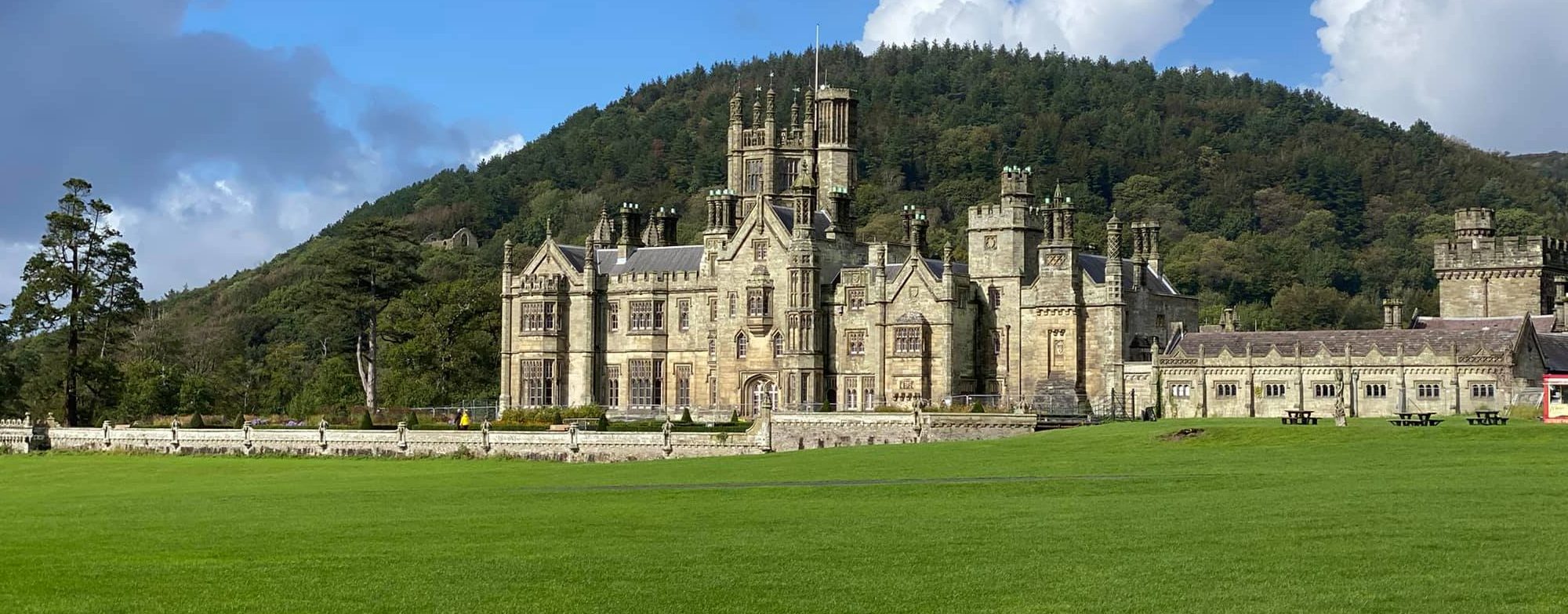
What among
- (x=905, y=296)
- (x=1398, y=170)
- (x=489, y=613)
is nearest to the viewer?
(x=489, y=613)

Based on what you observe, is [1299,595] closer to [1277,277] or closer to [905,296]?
[905,296]

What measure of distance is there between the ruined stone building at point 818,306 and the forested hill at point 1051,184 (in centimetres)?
1287

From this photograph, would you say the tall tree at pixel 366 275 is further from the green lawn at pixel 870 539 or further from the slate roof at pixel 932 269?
the green lawn at pixel 870 539

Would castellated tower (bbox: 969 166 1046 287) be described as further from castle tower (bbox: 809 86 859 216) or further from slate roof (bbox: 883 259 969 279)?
castle tower (bbox: 809 86 859 216)

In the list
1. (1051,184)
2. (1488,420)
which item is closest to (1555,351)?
(1488,420)

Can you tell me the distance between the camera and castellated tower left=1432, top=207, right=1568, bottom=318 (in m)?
77.6

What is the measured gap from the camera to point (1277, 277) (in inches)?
5148

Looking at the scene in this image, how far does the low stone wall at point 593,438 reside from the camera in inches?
2443

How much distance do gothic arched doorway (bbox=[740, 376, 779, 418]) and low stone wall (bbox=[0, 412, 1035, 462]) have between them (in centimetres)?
1194

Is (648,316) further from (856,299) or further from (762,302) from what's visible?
(856,299)

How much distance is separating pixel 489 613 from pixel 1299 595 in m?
8.25

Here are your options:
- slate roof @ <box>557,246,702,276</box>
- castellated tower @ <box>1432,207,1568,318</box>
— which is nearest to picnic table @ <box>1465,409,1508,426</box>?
castellated tower @ <box>1432,207,1568,318</box>

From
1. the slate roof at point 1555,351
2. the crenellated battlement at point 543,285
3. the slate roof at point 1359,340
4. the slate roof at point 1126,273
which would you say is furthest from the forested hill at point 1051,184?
the slate roof at point 1555,351

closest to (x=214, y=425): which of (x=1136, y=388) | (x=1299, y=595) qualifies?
(x=1136, y=388)
